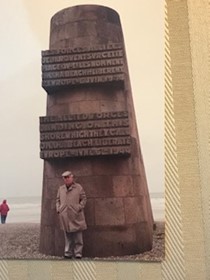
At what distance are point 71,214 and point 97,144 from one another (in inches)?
23.0

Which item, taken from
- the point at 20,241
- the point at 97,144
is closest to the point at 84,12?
the point at 97,144

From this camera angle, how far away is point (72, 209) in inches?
111

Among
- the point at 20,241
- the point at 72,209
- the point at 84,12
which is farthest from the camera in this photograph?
the point at 84,12

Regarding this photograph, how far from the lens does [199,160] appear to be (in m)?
2.71

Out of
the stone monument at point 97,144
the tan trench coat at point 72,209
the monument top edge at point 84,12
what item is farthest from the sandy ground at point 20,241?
the monument top edge at point 84,12

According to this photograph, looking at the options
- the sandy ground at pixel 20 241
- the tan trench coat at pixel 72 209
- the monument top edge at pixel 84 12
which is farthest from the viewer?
the monument top edge at pixel 84 12

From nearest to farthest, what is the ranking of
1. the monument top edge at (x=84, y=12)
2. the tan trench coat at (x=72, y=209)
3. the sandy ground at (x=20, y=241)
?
1. the tan trench coat at (x=72, y=209)
2. the sandy ground at (x=20, y=241)
3. the monument top edge at (x=84, y=12)

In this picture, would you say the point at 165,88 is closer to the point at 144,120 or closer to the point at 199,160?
the point at 144,120

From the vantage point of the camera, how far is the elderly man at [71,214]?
282 centimetres

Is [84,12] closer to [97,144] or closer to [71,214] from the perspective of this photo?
[97,144]

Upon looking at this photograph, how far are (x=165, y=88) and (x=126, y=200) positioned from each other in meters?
0.95

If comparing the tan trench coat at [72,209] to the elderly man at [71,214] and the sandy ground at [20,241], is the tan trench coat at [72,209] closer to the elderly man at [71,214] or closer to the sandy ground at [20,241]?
the elderly man at [71,214]

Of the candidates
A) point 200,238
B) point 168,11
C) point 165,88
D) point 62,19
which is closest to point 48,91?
point 62,19

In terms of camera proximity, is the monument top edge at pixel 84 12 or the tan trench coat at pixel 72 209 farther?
the monument top edge at pixel 84 12
